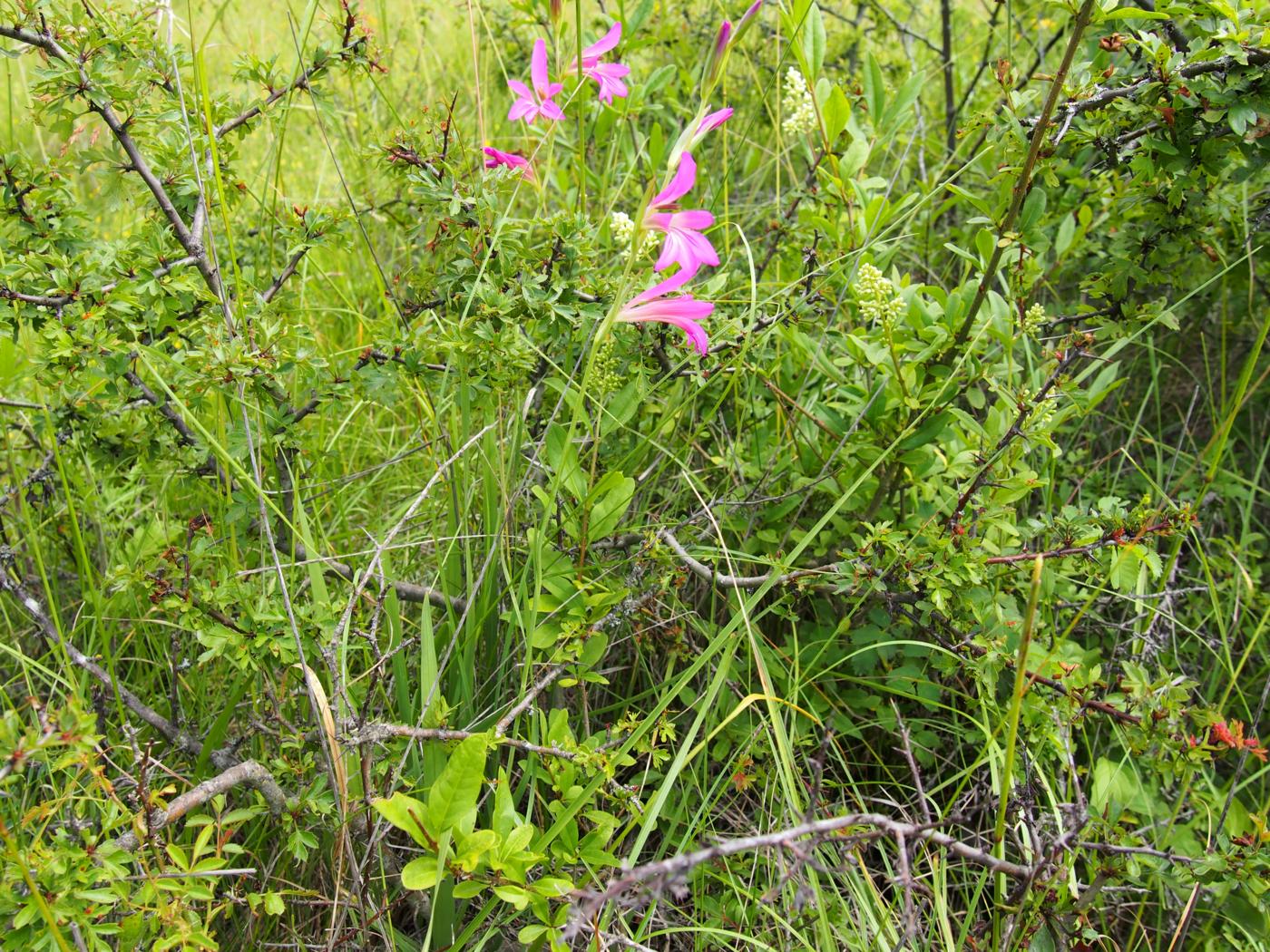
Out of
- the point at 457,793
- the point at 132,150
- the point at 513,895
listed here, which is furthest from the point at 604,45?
the point at 513,895

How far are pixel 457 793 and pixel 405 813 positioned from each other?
0.07 meters

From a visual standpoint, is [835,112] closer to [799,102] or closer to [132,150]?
[799,102]

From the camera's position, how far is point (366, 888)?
1334 millimetres

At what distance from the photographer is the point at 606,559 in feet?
5.41

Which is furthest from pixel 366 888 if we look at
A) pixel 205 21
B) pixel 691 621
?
pixel 205 21

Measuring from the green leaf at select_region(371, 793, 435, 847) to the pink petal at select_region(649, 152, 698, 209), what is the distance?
2.64 ft

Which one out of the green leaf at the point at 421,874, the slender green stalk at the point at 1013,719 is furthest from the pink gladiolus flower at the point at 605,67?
the green leaf at the point at 421,874

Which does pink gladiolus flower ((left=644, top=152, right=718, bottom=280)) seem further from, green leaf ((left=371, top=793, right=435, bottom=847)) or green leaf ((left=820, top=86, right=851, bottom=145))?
green leaf ((left=371, top=793, right=435, bottom=847))

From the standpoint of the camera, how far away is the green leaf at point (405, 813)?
1.13m

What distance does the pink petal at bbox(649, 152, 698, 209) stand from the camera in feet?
3.87

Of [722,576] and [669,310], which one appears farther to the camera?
[722,576]

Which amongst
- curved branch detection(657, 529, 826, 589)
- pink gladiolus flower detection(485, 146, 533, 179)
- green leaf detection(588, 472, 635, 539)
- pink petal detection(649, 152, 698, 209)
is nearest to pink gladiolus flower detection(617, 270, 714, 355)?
pink petal detection(649, 152, 698, 209)

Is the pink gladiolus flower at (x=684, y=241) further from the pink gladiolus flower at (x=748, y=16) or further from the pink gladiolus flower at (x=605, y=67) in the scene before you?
the pink gladiolus flower at (x=605, y=67)

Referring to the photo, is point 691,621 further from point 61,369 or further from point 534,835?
point 61,369
